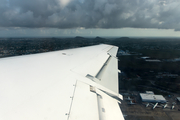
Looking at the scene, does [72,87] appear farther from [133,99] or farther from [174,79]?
[174,79]

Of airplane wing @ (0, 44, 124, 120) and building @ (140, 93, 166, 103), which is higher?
airplane wing @ (0, 44, 124, 120)

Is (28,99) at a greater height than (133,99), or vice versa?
(28,99)

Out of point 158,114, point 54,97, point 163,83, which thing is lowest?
point 158,114

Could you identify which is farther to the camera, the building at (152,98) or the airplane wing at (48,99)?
the building at (152,98)

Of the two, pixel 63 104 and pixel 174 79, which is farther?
pixel 174 79

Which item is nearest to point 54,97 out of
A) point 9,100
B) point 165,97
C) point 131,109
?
point 9,100

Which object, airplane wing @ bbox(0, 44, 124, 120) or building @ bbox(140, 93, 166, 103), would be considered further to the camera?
building @ bbox(140, 93, 166, 103)

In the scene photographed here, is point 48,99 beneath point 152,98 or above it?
above

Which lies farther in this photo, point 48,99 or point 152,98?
point 152,98

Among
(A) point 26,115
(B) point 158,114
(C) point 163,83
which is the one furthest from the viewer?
Answer: (C) point 163,83

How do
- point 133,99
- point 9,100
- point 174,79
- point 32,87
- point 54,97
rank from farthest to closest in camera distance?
point 174,79, point 133,99, point 32,87, point 54,97, point 9,100

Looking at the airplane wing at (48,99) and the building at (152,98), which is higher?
the airplane wing at (48,99)
